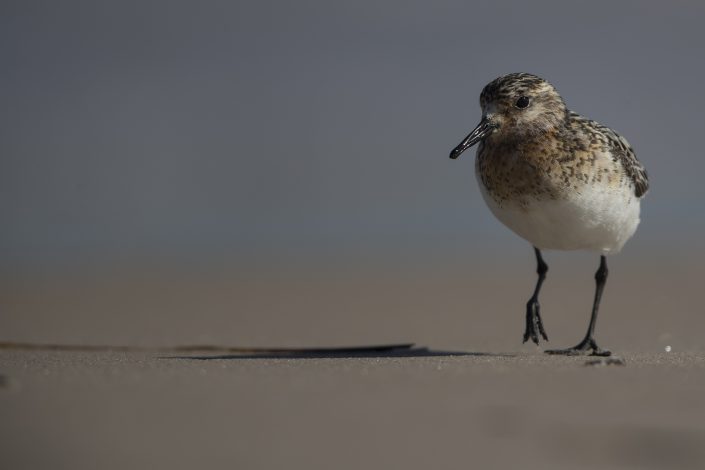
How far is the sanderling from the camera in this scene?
22.0ft

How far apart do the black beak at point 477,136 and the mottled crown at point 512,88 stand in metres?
0.17

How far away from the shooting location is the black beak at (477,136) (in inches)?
279

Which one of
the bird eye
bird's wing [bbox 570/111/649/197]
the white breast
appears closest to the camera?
the white breast

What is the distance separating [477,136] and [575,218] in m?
0.85

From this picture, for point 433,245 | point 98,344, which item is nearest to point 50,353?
point 98,344

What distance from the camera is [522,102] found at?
714 centimetres

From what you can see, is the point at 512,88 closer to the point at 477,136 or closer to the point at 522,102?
the point at 522,102

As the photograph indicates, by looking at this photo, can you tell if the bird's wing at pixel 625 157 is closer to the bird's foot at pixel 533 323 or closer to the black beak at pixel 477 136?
the black beak at pixel 477 136

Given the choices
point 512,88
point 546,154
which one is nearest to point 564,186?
point 546,154

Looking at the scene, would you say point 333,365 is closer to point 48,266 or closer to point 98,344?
point 98,344

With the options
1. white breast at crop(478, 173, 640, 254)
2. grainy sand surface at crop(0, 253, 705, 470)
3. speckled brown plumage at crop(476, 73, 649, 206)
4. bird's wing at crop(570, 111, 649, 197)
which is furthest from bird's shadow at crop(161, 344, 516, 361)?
bird's wing at crop(570, 111, 649, 197)

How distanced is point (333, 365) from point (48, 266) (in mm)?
10023

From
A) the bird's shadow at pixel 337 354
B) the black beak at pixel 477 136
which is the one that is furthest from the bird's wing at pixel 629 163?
the bird's shadow at pixel 337 354

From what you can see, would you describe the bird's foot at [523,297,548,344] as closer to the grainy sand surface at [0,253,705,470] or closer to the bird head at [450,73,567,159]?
the grainy sand surface at [0,253,705,470]
